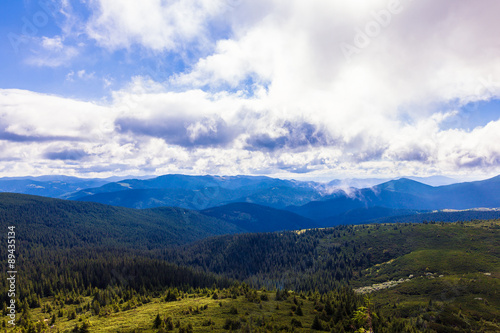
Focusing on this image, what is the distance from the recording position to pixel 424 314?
116938mm

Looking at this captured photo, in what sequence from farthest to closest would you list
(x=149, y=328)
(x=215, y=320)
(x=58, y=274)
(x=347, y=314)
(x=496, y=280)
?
(x=58, y=274) → (x=496, y=280) → (x=347, y=314) → (x=215, y=320) → (x=149, y=328)

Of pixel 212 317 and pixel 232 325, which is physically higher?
pixel 232 325

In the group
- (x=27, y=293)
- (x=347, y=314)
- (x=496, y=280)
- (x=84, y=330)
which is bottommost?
(x=496, y=280)

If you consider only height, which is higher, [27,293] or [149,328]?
[149,328]

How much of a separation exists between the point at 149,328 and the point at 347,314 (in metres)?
58.6

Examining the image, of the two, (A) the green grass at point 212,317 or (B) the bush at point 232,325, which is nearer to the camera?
(B) the bush at point 232,325

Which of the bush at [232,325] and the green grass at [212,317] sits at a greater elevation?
the bush at [232,325]

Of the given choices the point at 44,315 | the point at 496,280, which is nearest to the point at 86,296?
the point at 44,315

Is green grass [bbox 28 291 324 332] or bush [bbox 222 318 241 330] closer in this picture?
bush [bbox 222 318 241 330]

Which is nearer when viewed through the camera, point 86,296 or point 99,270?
point 86,296

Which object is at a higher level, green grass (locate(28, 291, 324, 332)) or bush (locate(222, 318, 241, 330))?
bush (locate(222, 318, 241, 330))

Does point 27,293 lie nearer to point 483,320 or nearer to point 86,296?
point 86,296

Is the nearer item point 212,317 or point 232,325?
point 232,325

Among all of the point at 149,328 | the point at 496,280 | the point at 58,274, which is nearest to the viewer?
the point at 149,328
